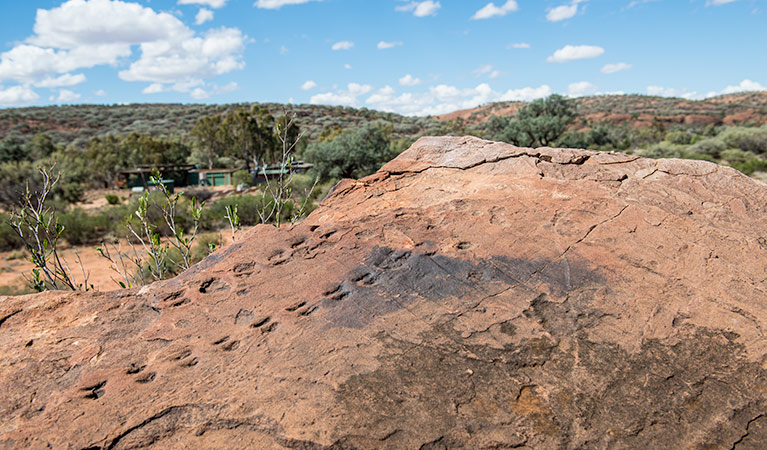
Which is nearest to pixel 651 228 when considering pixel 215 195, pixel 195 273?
pixel 195 273

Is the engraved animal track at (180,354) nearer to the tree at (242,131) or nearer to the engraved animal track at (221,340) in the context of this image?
the engraved animal track at (221,340)

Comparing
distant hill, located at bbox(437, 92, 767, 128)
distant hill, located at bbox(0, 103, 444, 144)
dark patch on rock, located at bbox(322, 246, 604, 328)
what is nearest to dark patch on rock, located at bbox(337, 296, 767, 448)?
dark patch on rock, located at bbox(322, 246, 604, 328)

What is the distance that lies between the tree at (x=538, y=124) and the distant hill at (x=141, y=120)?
18.7 m

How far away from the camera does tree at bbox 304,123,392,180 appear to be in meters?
26.0

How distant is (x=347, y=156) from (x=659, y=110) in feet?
170

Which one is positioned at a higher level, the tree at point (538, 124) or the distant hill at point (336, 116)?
the distant hill at point (336, 116)

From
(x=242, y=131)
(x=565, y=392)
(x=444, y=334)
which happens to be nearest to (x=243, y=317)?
(x=444, y=334)

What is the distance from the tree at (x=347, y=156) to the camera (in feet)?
85.3

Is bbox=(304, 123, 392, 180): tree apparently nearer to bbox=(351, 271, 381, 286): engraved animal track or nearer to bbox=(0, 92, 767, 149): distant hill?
bbox=(0, 92, 767, 149): distant hill

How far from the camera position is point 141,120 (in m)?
61.9

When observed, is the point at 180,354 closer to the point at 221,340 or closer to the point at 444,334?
the point at 221,340

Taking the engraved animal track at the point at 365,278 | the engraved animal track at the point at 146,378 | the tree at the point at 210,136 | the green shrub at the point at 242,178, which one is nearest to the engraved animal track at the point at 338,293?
the engraved animal track at the point at 365,278

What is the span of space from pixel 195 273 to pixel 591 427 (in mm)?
2383

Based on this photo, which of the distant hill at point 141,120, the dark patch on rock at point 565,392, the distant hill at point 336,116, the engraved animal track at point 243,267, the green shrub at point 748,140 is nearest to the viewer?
the dark patch on rock at point 565,392
